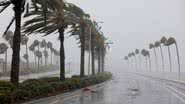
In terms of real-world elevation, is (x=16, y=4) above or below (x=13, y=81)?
above

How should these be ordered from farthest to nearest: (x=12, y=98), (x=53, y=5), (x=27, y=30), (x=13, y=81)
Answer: (x=27, y=30)
(x=53, y=5)
(x=13, y=81)
(x=12, y=98)

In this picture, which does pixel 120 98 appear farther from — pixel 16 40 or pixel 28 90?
pixel 16 40

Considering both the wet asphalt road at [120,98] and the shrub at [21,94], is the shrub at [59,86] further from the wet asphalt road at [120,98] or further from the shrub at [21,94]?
the shrub at [21,94]

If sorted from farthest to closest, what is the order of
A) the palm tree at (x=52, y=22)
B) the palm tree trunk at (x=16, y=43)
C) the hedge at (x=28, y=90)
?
the palm tree at (x=52, y=22) < the palm tree trunk at (x=16, y=43) < the hedge at (x=28, y=90)

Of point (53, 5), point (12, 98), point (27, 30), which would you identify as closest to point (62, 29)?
point (27, 30)

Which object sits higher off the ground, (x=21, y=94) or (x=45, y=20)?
(x=45, y=20)

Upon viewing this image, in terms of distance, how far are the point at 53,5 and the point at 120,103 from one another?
951 centimetres

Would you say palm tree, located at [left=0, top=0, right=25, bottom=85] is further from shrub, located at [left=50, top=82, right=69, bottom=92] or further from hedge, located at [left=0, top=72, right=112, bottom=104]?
shrub, located at [left=50, top=82, right=69, bottom=92]

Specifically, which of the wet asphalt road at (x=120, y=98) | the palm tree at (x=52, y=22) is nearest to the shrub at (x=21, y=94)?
the wet asphalt road at (x=120, y=98)

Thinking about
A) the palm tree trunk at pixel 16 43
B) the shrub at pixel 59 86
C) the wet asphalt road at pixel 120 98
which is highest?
the palm tree trunk at pixel 16 43

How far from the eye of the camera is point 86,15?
51.5 meters

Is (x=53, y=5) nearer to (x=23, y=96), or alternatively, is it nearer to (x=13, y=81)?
(x=13, y=81)

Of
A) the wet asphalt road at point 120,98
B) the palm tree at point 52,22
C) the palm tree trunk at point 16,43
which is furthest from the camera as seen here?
Result: the palm tree at point 52,22

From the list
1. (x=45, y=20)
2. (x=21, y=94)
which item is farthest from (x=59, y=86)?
(x=21, y=94)
